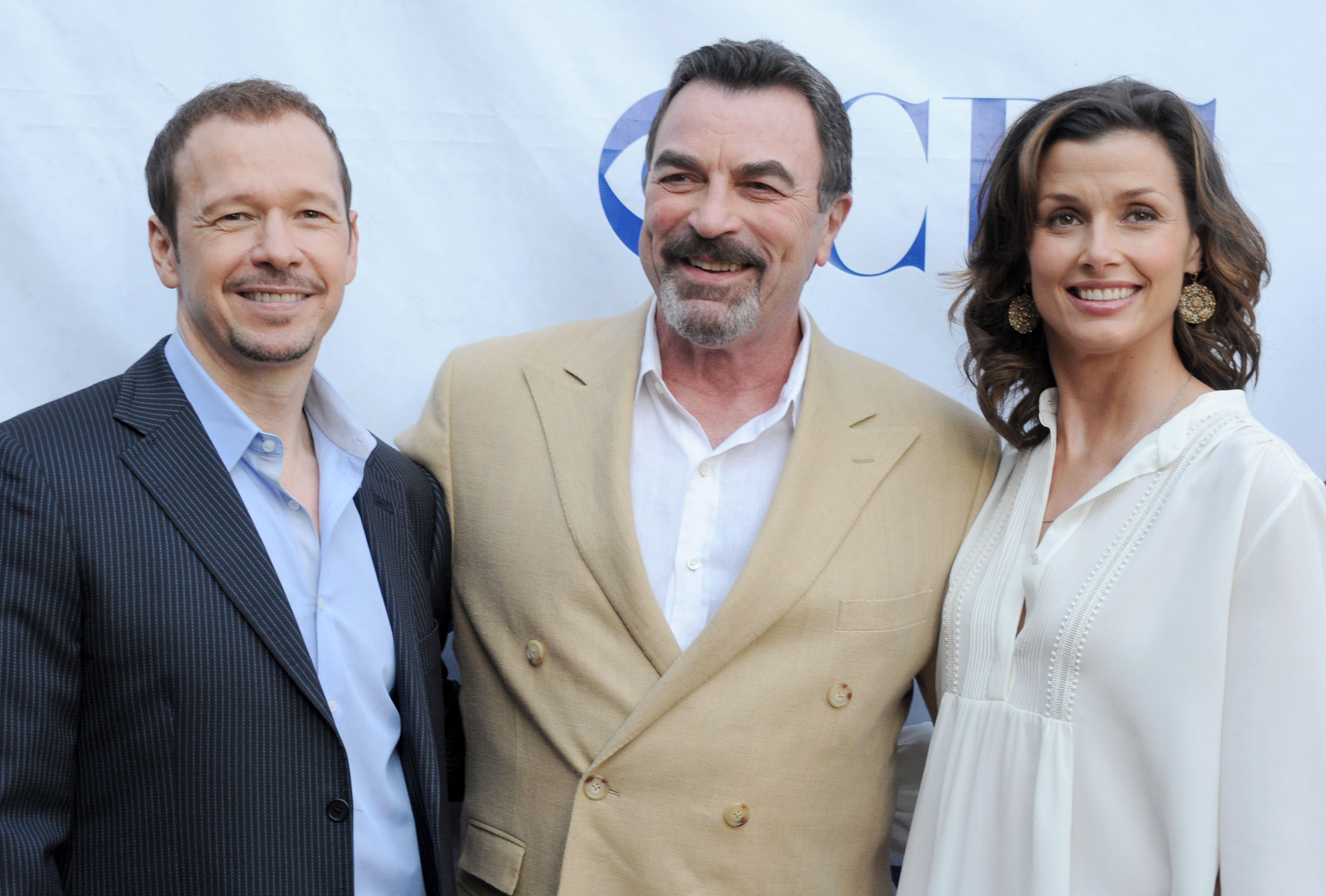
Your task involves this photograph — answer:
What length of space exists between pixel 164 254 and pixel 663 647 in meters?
0.97

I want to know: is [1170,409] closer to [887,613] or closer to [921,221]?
[887,613]

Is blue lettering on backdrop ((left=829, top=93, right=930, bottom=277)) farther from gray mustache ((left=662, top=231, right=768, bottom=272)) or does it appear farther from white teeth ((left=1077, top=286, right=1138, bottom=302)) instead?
white teeth ((left=1077, top=286, right=1138, bottom=302))

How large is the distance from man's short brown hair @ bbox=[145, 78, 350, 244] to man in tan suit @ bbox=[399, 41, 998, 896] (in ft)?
1.90

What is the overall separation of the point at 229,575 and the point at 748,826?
89cm

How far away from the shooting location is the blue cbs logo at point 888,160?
2.37 m

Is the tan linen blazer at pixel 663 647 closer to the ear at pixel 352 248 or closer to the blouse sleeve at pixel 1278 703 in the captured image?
the ear at pixel 352 248

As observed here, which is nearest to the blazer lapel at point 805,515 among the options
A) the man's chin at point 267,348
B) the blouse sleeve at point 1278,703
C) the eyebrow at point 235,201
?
the blouse sleeve at point 1278,703

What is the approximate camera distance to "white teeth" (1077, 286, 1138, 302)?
1804 mm

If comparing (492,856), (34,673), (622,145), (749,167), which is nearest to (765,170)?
(749,167)

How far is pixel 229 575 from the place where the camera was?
4.90 ft

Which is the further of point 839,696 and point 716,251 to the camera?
point 716,251

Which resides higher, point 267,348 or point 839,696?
point 267,348

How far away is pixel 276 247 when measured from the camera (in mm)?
1616

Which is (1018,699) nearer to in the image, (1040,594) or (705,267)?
(1040,594)
